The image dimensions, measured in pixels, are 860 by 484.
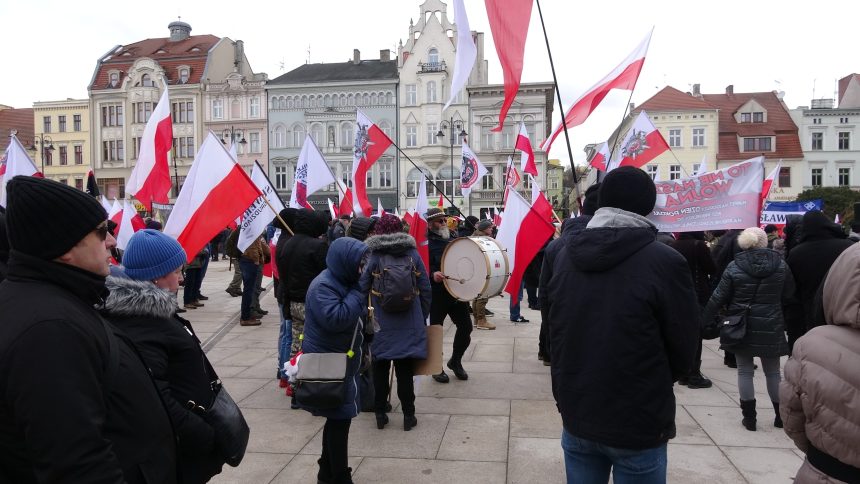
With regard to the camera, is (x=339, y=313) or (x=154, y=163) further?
(x=154, y=163)

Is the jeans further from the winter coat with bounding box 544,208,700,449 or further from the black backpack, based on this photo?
the winter coat with bounding box 544,208,700,449

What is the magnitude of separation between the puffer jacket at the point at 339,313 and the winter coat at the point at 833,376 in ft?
8.49

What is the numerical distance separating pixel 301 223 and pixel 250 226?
112 cm

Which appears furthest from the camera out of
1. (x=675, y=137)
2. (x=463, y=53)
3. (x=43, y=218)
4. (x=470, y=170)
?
(x=675, y=137)

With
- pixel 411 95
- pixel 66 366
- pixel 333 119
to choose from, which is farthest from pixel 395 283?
pixel 333 119

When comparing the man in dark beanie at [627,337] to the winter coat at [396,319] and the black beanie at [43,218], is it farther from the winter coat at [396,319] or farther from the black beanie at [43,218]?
the winter coat at [396,319]

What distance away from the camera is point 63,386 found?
1.52m

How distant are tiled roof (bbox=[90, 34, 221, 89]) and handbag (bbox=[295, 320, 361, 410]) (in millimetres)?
52496

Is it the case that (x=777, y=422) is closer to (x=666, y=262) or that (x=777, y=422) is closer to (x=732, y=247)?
(x=732, y=247)

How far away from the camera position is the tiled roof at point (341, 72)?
49250 mm

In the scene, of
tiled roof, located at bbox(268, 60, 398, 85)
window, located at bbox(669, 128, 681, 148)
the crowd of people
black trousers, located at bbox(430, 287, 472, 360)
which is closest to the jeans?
black trousers, located at bbox(430, 287, 472, 360)

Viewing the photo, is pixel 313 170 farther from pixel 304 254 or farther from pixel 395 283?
pixel 395 283

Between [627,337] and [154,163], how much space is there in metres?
7.56

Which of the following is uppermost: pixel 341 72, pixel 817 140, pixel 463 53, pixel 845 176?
pixel 341 72
